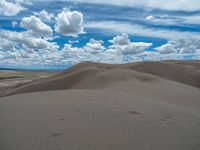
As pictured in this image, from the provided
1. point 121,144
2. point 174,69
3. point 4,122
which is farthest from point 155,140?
point 174,69

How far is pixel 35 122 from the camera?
3.47 m

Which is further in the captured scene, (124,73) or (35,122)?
(124,73)

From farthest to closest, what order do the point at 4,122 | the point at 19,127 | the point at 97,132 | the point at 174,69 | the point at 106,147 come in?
the point at 174,69 → the point at 4,122 → the point at 19,127 → the point at 97,132 → the point at 106,147

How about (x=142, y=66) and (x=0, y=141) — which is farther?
(x=142, y=66)

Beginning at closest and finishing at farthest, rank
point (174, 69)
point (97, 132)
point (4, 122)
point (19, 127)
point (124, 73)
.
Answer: point (97, 132)
point (19, 127)
point (4, 122)
point (124, 73)
point (174, 69)

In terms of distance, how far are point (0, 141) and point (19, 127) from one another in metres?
0.49

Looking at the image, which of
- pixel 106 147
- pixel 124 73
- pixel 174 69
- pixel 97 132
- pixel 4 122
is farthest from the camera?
pixel 174 69

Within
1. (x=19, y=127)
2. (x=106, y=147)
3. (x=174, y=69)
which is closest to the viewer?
(x=106, y=147)

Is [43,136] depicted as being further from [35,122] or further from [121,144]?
[121,144]

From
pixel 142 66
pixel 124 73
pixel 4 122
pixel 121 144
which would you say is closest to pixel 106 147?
pixel 121 144

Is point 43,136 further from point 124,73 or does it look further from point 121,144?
point 124,73

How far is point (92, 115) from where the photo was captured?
3742mm

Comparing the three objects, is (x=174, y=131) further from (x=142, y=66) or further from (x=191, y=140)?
(x=142, y=66)

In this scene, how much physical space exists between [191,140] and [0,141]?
2.51 metres
